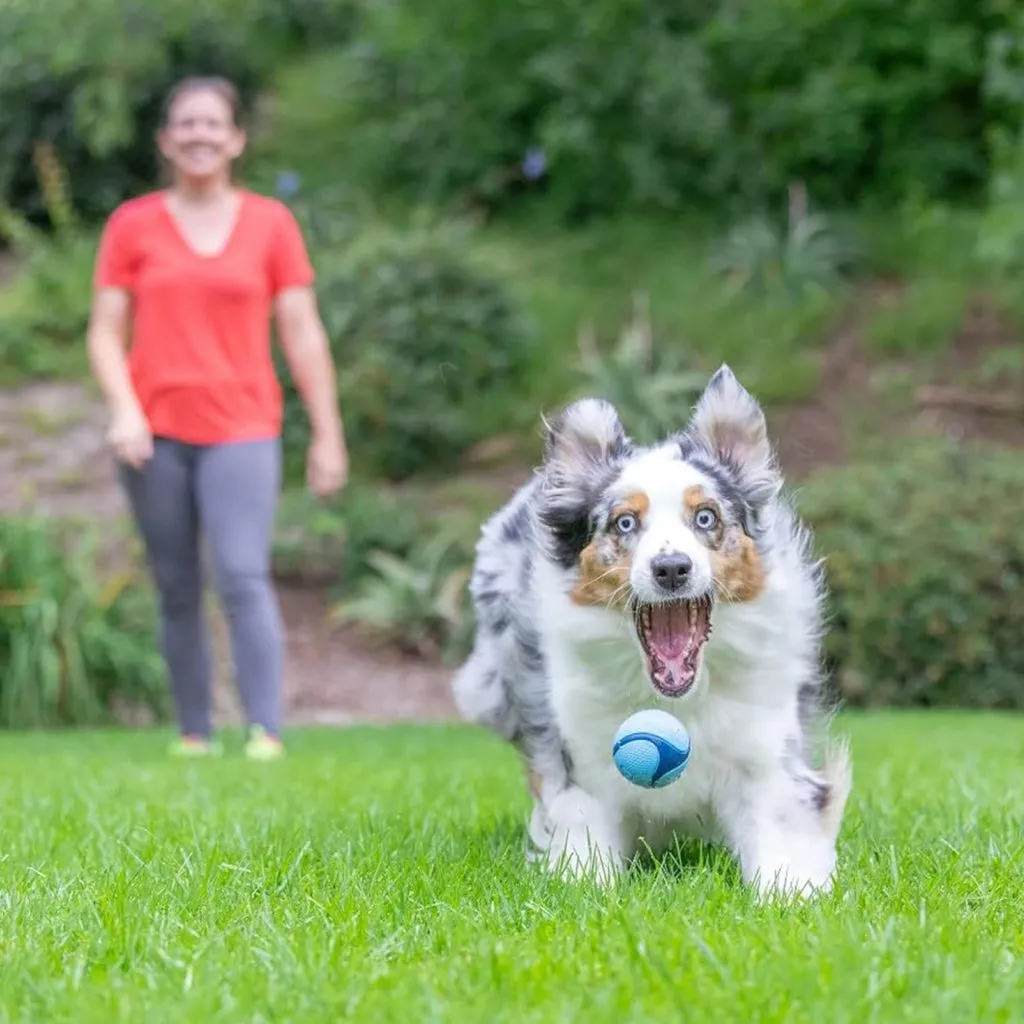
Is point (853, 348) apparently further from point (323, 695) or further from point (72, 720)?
point (72, 720)

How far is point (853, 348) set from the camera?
14.0m

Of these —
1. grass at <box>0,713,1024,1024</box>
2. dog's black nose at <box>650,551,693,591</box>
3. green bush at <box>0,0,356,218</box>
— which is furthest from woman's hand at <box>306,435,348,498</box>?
green bush at <box>0,0,356,218</box>

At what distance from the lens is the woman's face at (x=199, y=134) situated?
6.26 metres

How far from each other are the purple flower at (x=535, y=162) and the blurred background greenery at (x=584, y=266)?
0.17 ft

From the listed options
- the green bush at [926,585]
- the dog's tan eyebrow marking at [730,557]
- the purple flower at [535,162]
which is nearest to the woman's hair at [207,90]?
the dog's tan eyebrow marking at [730,557]

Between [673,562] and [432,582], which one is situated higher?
[673,562]

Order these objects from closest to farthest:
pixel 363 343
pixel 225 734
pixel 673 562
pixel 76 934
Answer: pixel 76 934
pixel 673 562
pixel 225 734
pixel 363 343

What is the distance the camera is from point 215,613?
10.1m

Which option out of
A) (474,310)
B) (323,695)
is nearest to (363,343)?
(474,310)

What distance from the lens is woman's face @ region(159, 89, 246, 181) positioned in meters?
6.26

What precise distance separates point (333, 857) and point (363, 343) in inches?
355

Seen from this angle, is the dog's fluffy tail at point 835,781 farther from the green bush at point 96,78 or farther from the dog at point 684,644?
the green bush at point 96,78

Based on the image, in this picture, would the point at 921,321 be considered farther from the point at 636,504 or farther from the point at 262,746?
the point at 636,504

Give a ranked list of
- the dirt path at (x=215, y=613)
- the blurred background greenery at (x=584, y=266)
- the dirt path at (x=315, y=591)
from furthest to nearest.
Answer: the dirt path at (x=315, y=591), the dirt path at (x=215, y=613), the blurred background greenery at (x=584, y=266)
